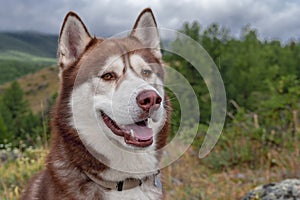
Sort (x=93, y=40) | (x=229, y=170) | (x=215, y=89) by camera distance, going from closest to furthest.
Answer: (x=93, y=40) < (x=215, y=89) < (x=229, y=170)

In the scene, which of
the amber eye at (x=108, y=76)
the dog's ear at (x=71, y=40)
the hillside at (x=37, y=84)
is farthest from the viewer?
the hillside at (x=37, y=84)

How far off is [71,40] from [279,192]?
2609mm

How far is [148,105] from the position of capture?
2773 millimetres

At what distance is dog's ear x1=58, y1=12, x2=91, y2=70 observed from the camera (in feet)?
10.5

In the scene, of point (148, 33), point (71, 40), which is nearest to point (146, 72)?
point (148, 33)

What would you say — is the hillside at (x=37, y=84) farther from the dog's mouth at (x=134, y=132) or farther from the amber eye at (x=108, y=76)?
the dog's mouth at (x=134, y=132)

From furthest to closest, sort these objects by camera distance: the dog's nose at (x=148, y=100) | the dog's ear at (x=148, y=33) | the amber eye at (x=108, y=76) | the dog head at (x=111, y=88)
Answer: the dog's ear at (x=148, y=33) → the amber eye at (x=108, y=76) → the dog head at (x=111, y=88) → the dog's nose at (x=148, y=100)

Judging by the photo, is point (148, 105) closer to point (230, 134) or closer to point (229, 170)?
point (229, 170)

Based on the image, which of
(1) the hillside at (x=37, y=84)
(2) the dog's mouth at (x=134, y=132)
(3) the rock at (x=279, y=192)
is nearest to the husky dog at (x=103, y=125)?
(2) the dog's mouth at (x=134, y=132)

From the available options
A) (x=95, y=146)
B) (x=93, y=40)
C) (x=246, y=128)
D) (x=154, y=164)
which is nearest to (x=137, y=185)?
(x=154, y=164)

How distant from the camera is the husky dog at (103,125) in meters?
→ 2.93

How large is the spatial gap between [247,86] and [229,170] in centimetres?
1350

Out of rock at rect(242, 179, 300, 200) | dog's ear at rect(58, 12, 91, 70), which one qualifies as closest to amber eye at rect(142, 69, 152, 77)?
dog's ear at rect(58, 12, 91, 70)

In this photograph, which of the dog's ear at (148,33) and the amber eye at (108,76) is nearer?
the amber eye at (108,76)
